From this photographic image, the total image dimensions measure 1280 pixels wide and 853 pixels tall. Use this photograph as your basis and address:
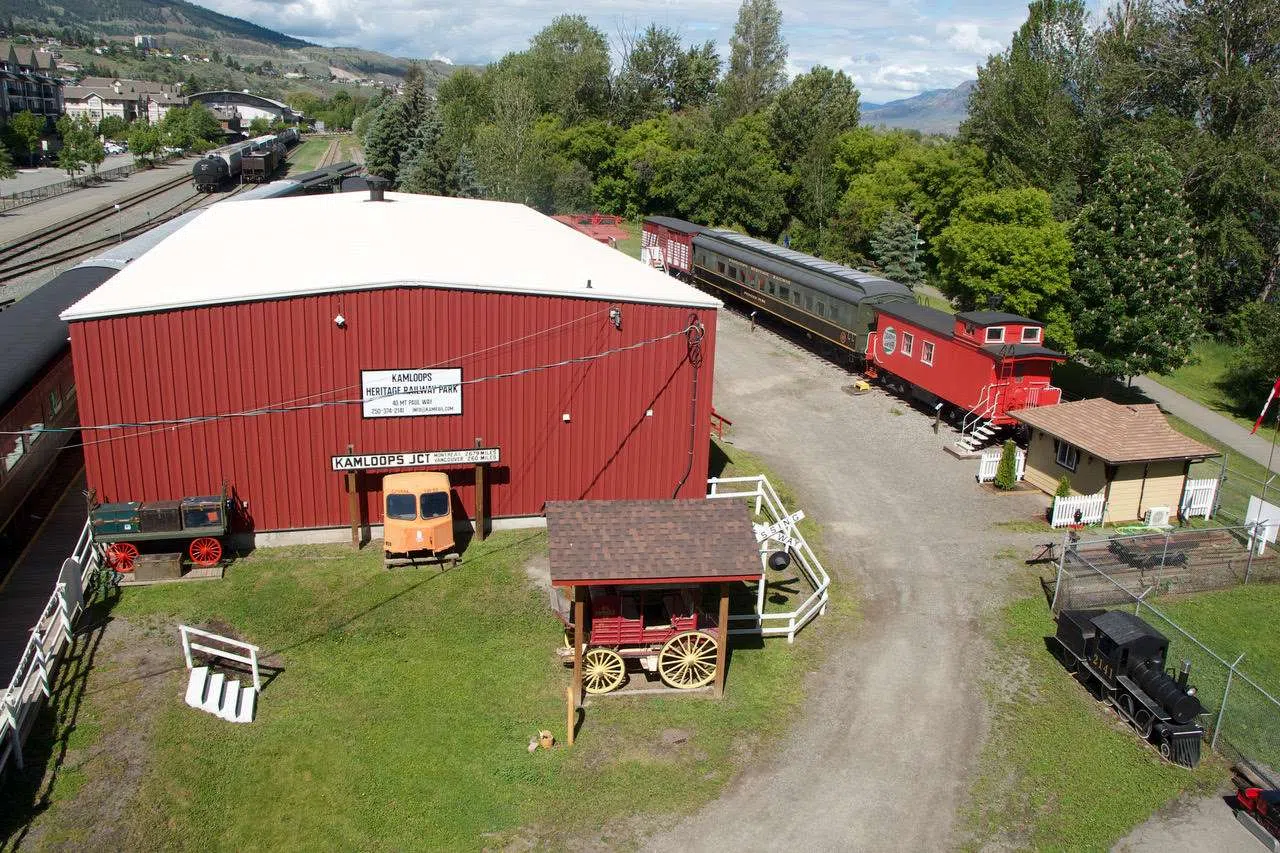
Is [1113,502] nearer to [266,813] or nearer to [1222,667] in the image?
[1222,667]

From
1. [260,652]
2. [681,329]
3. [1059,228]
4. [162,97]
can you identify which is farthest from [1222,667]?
[162,97]

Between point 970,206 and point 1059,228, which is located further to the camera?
point 970,206

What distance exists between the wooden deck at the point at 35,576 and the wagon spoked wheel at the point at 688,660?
11.7 m

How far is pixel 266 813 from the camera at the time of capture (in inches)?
533

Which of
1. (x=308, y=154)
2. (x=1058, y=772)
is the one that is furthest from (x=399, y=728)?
(x=308, y=154)

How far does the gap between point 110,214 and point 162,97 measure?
14101cm

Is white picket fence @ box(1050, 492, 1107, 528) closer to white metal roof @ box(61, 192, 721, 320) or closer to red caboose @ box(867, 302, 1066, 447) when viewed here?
red caboose @ box(867, 302, 1066, 447)

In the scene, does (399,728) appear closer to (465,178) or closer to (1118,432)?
(1118,432)

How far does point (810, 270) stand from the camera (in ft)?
139

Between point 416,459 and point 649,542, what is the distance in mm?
7529

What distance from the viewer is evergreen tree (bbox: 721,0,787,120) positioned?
8625 centimetres

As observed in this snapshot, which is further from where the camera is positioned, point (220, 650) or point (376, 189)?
point (376, 189)

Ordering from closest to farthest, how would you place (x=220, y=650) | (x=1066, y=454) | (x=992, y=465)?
(x=220, y=650), (x=1066, y=454), (x=992, y=465)

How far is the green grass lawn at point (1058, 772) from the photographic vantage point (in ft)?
46.0
